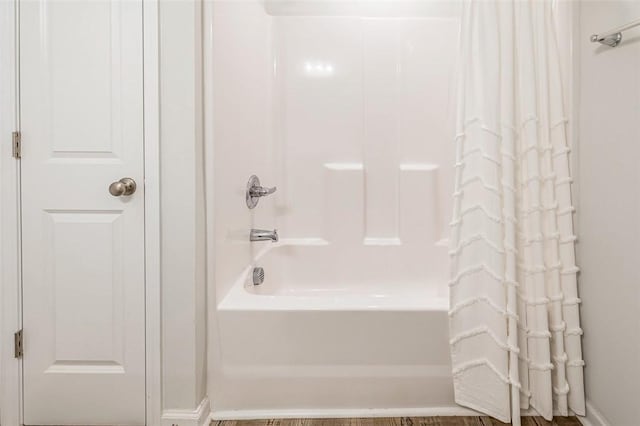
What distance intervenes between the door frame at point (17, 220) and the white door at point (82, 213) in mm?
27

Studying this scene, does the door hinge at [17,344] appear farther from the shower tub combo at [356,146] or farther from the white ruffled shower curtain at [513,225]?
the white ruffled shower curtain at [513,225]

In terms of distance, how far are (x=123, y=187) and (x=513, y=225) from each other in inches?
54.6

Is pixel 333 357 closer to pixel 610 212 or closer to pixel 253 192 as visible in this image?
pixel 253 192

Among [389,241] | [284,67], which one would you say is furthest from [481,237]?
[284,67]

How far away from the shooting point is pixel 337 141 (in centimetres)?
267

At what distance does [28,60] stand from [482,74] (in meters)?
1.62

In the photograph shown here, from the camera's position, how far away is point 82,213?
5.57 ft

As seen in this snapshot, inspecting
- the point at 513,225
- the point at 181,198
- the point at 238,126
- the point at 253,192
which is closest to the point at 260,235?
the point at 253,192

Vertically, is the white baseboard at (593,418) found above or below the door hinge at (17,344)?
below

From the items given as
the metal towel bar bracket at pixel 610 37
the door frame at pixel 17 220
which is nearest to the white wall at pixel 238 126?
the door frame at pixel 17 220

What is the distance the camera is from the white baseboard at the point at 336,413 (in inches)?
70.9

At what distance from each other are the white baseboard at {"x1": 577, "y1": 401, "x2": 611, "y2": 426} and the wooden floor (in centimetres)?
2

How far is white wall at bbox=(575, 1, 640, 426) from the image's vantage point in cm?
151

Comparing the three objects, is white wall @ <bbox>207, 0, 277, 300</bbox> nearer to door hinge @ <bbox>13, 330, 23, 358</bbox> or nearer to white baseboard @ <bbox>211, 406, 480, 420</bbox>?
white baseboard @ <bbox>211, 406, 480, 420</bbox>
